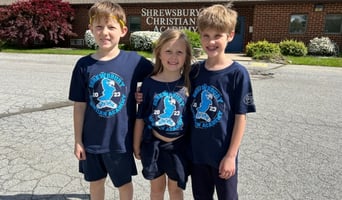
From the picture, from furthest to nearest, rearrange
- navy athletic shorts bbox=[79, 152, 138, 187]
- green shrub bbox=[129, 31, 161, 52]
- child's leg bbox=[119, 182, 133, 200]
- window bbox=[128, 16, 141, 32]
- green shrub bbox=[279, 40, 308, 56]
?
1. window bbox=[128, 16, 141, 32]
2. green shrub bbox=[129, 31, 161, 52]
3. green shrub bbox=[279, 40, 308, 56]
4. child's leg bbox=[119, 182, 133, 200]
5. navy athletic shorts bbox=[79, 152, 138, 187]

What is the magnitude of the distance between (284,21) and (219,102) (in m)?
15.5

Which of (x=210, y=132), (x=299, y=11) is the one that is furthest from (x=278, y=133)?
(x=299, y=11)

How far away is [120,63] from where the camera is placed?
2.09 meters

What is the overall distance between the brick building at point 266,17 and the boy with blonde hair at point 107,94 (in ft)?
47.3

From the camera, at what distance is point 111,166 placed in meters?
2.21

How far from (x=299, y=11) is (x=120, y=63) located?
15.6 metres

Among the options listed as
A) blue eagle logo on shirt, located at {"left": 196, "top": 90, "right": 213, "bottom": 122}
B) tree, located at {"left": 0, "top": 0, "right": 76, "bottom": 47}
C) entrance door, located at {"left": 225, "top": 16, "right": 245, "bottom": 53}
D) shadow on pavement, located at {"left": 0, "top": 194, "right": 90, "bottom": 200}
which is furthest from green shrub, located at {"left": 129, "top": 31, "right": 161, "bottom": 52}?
blue eagle logo on shirt, located at {"left": 196, "top": 90, "right": 213, "bottom": 122}

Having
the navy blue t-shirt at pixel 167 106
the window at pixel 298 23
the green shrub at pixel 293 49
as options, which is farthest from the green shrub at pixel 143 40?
the navy blue t-shirt at pixel 167 106

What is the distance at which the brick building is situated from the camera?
15.4m

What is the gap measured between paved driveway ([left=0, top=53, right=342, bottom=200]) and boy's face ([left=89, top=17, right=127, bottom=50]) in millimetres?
1426

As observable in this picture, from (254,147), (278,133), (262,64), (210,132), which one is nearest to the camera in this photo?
(210,132)

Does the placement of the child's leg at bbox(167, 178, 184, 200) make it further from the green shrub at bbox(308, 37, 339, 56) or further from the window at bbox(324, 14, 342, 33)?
the window at bbox(324, 14, 342, 33)

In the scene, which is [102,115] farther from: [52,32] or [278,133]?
[52,32]

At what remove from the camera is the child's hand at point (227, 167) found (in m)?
1.95
